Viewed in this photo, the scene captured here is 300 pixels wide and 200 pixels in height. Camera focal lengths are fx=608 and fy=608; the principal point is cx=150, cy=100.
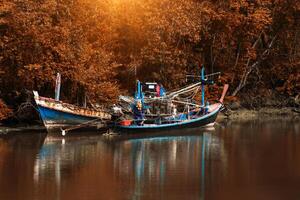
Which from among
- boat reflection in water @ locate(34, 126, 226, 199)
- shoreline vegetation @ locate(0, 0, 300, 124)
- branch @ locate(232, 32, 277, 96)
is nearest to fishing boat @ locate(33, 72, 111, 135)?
boat reflection in water @ locate(34, 126, 226, 199)

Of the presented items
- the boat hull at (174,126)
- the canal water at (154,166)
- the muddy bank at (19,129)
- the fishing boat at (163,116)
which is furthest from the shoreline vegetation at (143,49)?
the boat hull at (174,126)

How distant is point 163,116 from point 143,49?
29.9 feet

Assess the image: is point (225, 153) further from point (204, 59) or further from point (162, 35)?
point (204, 59)

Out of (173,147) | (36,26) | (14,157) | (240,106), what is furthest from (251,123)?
(14,157)

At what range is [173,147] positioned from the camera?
3359 centimetres

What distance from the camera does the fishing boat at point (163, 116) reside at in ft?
125

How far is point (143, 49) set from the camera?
47.0 metres

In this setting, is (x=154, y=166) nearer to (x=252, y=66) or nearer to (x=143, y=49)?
(x=143, y=49)

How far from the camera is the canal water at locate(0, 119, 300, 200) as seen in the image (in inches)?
897

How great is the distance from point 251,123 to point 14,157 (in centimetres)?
2149

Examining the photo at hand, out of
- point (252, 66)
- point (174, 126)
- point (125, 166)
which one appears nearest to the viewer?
point (125, 166)

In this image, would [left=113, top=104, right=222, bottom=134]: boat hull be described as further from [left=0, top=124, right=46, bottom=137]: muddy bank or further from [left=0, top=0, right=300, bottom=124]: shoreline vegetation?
[left=0, top=0, right=300, bottom=124]: shoreline vegetation

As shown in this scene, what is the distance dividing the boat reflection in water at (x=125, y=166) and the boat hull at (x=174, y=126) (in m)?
0.75

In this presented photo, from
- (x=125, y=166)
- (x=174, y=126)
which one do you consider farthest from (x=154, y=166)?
(x=174, y=126)
